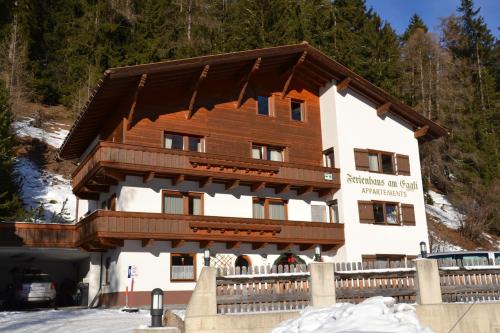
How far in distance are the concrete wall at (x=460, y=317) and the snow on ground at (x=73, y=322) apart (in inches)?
295

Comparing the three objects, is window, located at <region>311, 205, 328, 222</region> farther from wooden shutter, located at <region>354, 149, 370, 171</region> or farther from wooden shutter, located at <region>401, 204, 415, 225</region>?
wooden shutter, located at <region>401, 204, 415, 225</region>

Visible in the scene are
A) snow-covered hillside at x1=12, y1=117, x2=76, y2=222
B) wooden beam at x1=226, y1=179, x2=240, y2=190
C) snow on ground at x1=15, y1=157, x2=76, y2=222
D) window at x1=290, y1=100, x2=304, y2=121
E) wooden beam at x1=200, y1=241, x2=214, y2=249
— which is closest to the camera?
wooden beam at x1=200, y1=241, x2=214, y2=249

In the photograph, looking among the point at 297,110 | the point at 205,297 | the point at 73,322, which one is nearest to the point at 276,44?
the point at 297,110

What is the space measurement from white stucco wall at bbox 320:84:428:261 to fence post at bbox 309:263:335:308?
50.5 ft

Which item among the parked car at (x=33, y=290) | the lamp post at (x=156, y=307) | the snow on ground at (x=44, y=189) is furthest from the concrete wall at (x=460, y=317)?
the snow on ground at (x=44, y=189)

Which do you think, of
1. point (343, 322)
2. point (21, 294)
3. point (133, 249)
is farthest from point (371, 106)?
point (343, 322)

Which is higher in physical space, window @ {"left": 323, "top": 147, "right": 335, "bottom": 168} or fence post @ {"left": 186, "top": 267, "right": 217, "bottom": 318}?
window @ {"left": 323, "top": 147, "right": 335, "bottom": 168}

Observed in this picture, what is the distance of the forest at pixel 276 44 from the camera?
4881cm

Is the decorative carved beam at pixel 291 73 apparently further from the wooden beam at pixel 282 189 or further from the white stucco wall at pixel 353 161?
the wooden beam at pixel 282 189

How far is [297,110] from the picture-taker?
31688 millimetres

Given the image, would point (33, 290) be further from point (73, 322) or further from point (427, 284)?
point (427, 284)

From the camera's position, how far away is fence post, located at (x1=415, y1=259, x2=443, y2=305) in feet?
46.6

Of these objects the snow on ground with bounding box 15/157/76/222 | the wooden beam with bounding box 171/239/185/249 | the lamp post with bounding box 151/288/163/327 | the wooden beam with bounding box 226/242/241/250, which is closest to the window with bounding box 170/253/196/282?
the wooden beam with bounding box 171/239/185/249

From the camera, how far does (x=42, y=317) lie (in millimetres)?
18047
